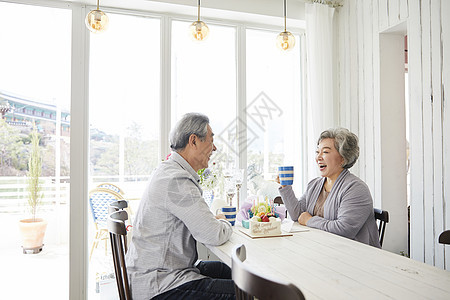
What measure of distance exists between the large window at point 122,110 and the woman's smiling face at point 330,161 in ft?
4.86

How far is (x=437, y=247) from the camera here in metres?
2.29

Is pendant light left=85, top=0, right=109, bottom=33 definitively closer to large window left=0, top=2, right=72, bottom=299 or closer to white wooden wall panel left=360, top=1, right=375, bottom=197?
large window left=0, top=2, right=72, bottom=299

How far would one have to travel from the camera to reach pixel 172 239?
4.91ft

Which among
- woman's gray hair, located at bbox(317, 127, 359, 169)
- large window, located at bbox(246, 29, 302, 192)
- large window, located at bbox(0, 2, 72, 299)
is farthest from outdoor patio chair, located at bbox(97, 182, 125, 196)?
woman's gray hair, located at bbox(317, 127, 359, 169)

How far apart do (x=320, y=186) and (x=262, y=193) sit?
556mm

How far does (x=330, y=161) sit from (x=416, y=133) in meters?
0.83

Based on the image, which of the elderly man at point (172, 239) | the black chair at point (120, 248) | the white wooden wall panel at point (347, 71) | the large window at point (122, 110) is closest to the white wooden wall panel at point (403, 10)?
the white wooden wall panel at point (347, 71)

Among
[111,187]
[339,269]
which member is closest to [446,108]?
[339,269]

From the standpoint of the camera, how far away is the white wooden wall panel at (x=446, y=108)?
86.8 inches

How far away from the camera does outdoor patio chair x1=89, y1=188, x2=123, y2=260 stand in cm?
279

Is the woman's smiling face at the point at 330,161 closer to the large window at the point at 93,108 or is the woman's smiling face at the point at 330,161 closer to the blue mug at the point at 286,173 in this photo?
the blue mug at the point at 286,173

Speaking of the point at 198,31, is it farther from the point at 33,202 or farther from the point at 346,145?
the point at 33,202

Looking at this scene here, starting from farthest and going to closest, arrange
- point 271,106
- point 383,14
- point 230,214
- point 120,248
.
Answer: point 271,106 → point 383,14 → point 230,214 → point 120,248

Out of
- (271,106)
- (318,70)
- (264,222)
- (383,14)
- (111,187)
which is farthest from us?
(271,106)
